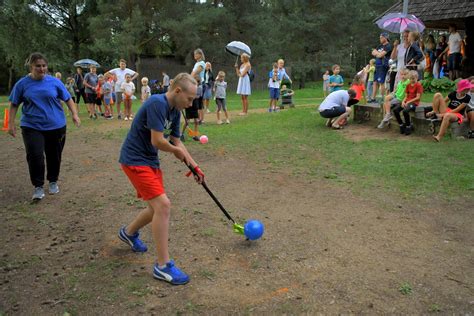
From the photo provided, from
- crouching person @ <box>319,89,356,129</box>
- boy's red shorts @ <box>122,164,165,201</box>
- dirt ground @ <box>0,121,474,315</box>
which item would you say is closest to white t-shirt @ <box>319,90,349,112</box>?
crouching person @ <box>319,89,356,129</box>

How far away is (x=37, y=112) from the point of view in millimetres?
5473

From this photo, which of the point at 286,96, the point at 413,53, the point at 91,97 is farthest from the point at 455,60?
the point at 91,97

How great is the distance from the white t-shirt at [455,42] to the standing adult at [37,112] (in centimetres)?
1256

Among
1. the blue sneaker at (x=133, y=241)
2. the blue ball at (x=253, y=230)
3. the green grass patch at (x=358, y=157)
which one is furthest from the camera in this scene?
the green grass patch at (x=358, y=157)

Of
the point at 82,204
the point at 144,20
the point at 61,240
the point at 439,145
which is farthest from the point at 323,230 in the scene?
the point at 144,20

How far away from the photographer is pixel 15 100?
A: 215 inches

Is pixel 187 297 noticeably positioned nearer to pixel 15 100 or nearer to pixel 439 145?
pixel 15 100

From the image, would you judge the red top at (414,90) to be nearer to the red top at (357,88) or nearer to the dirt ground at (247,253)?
the red top at (357,88)

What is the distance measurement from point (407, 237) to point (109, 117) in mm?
11997

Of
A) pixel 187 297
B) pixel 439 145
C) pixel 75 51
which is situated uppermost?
pixel 75 51

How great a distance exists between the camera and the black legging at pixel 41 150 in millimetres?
5466

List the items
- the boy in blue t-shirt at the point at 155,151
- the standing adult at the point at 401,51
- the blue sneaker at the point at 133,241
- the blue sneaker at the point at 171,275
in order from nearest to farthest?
the boy in blue t-shirt at the point at 155,151 < the blue sneaker at the point at 171,275 < the blue sneaker at the point at 133,241 < the standing adult at the point at 401,51

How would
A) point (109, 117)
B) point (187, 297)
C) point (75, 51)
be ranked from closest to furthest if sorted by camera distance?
1. point (187, 297)
2. point (109, 117)
3. point (75, 51)

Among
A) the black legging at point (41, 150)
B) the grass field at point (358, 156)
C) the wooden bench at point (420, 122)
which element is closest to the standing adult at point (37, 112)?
the black legging at point (41, 150)
